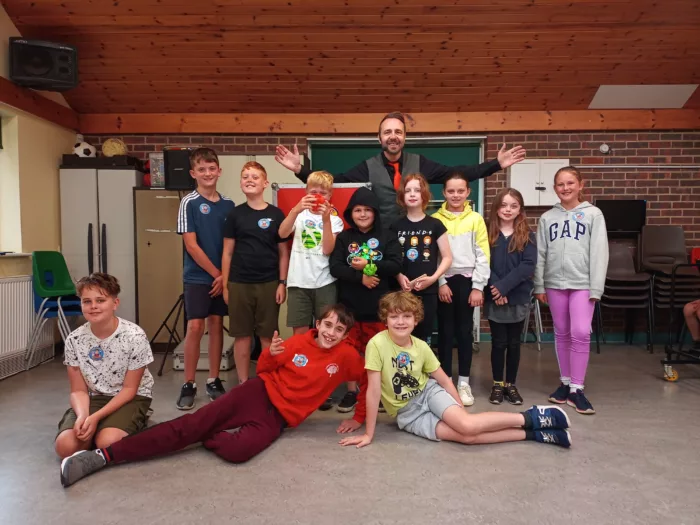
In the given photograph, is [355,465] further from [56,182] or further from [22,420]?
[56,182]

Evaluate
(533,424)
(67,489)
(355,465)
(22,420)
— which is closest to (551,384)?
(533,424)

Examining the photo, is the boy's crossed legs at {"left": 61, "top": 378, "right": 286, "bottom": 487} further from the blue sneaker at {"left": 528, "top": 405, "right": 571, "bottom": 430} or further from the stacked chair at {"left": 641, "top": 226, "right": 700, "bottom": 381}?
the stacked chair at {"left": 641, "top": 226, "right": 700, "bottom": 381}

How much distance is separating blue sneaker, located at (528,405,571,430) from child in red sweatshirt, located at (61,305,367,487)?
834 millimetres

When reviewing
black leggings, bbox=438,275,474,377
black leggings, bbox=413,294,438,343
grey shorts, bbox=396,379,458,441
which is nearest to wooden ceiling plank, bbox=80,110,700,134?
black leggings, bbox=438,275,474,377

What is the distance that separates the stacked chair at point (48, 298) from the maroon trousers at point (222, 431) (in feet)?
7.70

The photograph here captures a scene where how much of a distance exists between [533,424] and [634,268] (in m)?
3.19

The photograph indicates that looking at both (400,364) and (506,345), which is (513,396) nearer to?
(506,345)

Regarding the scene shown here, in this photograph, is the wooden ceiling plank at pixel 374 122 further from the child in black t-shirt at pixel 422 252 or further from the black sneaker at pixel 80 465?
the black sneaker at pixel 80 465

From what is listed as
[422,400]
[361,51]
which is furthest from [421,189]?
[361,51]

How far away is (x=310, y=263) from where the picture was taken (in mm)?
2727

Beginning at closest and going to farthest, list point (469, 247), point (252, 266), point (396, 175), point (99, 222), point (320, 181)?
point (320, 181) → point (252, 266) → point (469, 247) → point (396, 175) → point (99, 222)

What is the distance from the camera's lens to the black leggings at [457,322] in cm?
284

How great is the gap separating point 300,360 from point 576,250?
5.60 feet

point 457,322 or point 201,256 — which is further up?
point 201,256
